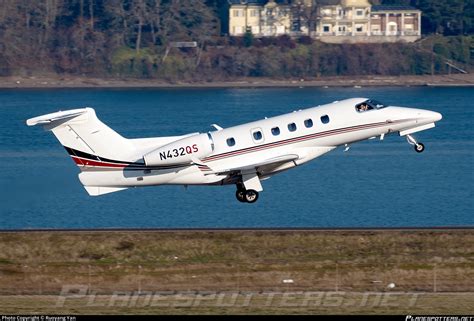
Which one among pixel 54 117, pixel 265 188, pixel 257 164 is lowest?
pixel 265 188

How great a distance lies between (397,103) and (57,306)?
9170 cm

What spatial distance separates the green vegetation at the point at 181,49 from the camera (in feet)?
483

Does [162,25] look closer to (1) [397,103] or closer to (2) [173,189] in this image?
(1) [397,103]

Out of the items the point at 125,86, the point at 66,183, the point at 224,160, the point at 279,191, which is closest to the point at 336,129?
the point at 224,160

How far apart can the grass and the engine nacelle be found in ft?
9.59

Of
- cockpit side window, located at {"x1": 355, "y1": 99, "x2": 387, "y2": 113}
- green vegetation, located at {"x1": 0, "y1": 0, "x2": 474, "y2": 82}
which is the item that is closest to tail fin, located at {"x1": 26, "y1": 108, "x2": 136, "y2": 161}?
cockpit side window, located at {"x1": 355, "y1": 99, "x2": 387, "y2": 113}

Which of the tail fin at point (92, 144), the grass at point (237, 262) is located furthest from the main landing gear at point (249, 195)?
the tail fin at point (92, 144)

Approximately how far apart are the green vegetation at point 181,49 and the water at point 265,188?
92.8ft

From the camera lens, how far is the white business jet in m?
44.7

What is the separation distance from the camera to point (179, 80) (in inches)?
5733

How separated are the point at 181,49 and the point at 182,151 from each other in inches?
4326

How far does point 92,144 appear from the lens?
44906mm

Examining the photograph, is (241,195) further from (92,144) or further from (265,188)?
(265,188)

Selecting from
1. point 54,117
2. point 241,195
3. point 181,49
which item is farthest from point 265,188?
point 181,49
